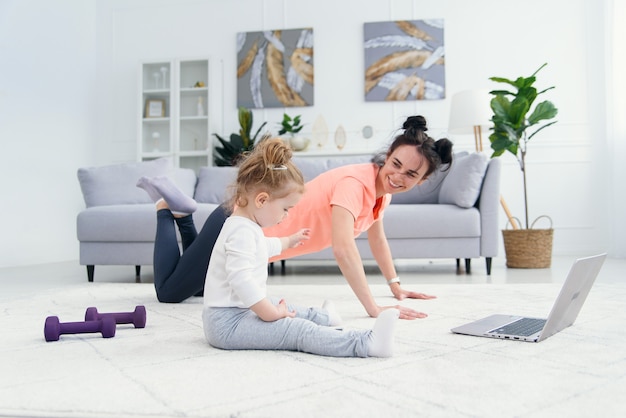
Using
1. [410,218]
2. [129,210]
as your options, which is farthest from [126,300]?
[410,218]

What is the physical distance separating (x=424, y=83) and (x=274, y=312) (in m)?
4.41

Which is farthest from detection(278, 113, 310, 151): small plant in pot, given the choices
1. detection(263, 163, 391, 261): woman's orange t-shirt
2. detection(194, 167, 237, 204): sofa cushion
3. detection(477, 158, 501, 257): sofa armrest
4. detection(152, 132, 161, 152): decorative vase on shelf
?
detection(263, 163, 391, 261): woman's orange t-shirt

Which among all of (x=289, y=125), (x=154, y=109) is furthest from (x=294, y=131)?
(x=154, y=109)

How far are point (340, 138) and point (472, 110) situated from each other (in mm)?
1415

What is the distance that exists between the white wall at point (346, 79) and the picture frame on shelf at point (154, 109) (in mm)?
321

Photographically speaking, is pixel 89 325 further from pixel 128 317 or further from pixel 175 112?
pixel 175 112

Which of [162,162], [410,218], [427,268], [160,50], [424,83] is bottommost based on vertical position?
[427,268]

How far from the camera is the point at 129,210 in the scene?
3.39m

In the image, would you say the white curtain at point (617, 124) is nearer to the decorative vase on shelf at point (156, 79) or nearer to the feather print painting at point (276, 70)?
the feather print painting at point (276, 70)

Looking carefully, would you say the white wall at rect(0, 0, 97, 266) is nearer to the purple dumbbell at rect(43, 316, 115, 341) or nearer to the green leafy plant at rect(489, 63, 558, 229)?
the purple dumbbell at rect(43, 316, 115, 341)

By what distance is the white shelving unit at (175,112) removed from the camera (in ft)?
17.9

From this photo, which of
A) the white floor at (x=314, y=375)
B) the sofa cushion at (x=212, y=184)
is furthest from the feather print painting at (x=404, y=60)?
the white floor at (x=314, y=375)

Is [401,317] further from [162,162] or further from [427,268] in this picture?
[162,162]

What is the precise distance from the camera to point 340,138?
17.5ft
